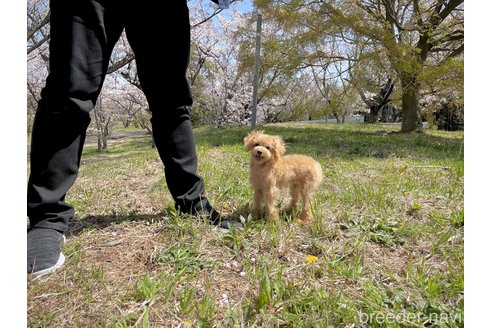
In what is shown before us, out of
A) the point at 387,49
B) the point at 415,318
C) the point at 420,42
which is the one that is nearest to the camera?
the point at 415,318

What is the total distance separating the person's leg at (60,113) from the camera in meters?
1.44

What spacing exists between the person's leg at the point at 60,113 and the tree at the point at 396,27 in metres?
7.96

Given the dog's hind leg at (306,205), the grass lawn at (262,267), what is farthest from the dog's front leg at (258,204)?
the dog's hind leg at (306,205)

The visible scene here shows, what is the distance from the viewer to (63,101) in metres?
1.46

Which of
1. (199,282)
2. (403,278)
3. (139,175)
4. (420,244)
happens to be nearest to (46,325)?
(199,282)

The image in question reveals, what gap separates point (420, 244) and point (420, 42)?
9869mm

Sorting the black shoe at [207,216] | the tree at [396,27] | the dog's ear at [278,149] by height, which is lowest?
the black shoe at [207,216]

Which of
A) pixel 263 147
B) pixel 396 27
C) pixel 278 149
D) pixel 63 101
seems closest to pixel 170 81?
pixel 63 101

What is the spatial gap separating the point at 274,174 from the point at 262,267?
0.77m

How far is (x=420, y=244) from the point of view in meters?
1.76

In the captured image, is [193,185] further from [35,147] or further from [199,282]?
[35,147]

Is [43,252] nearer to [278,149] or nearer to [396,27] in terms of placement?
[278,149]

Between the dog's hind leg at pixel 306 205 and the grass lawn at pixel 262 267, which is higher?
the dog's hind leg at pixel 306 205

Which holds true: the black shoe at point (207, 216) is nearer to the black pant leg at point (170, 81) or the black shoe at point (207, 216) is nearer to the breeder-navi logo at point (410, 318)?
the black pant leg at point (170, 81)
